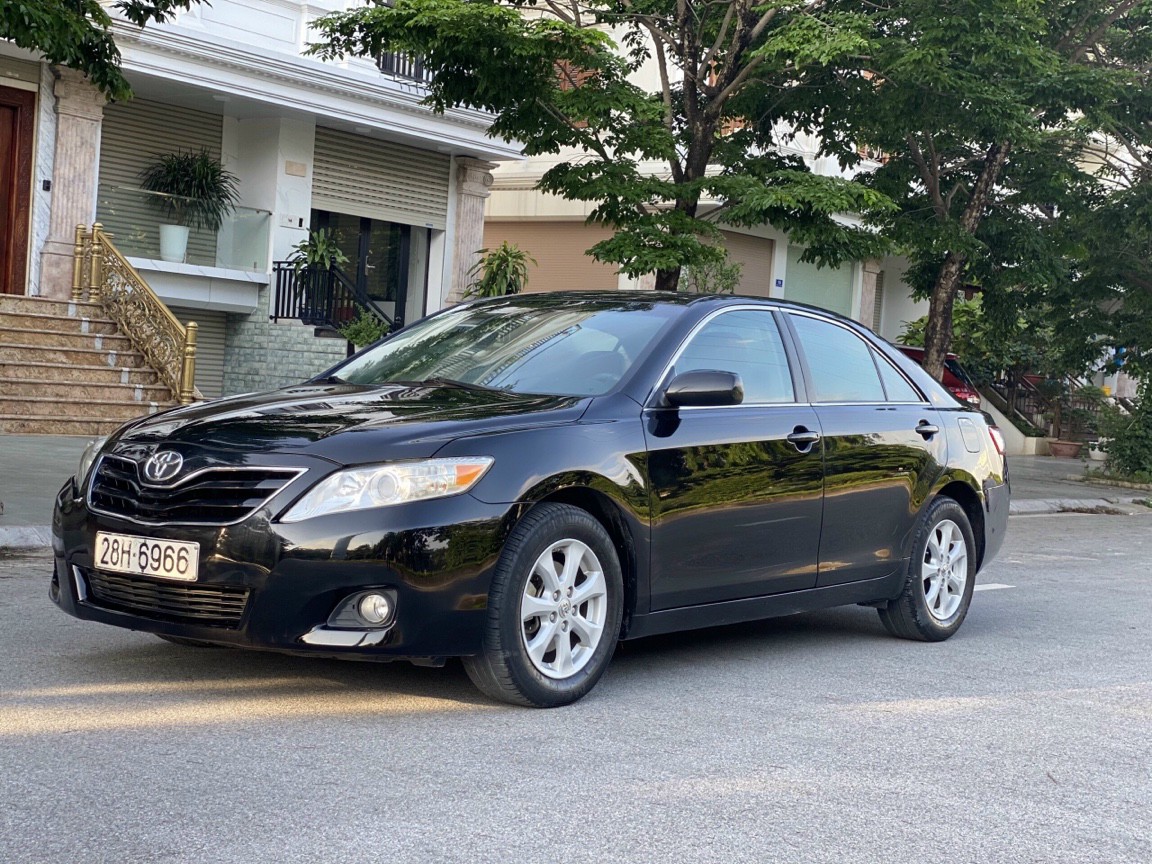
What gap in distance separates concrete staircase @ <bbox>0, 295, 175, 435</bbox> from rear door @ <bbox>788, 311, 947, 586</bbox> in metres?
11.2

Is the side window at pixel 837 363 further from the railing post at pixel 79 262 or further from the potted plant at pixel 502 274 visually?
the potted plant at pixel 502 274

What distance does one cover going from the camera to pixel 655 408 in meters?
5.89

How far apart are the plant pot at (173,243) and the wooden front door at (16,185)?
1916mm

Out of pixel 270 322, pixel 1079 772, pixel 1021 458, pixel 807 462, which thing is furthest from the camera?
pixel 1021 458

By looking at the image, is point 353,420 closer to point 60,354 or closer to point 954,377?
point 60,354

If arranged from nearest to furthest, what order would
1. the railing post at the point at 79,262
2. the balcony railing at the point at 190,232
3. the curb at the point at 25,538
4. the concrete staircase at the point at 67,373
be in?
1. the curb at the point at 25,538
2. the concrete staircase at the point at 67,373
3. the railing post at the point at 79,262
4. the balcony railing at the point at 190,232

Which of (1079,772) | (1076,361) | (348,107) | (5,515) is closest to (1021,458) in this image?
(1076,361)

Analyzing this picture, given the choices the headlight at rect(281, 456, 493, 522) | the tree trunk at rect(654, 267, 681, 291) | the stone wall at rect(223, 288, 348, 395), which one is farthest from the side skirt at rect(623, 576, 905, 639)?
the stone wall at rect(223, 288, 348, 395)

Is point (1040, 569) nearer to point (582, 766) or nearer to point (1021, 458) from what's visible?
point (582, 766)

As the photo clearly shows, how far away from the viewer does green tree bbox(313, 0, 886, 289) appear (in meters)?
13.8

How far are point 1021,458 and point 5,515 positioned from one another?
23.4 m

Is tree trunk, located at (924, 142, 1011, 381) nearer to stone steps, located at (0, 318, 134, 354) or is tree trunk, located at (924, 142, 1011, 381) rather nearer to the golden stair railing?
the golden stair railing

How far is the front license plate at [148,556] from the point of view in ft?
16.3

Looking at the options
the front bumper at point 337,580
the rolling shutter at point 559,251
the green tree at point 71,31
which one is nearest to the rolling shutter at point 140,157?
the green tree at point 71,31
